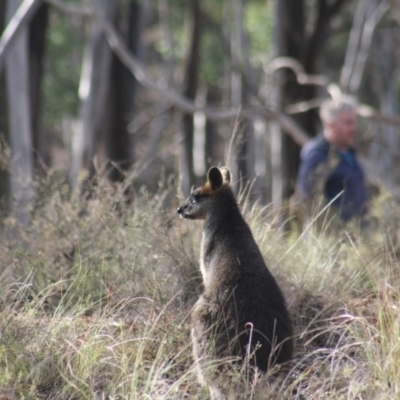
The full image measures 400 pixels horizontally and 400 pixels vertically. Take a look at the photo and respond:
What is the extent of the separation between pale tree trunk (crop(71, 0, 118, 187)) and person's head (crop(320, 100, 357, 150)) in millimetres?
10599

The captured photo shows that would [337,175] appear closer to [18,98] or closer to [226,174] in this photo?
[226,174]

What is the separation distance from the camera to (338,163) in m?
9.98

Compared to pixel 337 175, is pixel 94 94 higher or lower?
higher

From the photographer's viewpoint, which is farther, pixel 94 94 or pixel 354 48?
pixel 354 48

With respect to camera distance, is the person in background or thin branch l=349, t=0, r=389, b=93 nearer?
the person in background

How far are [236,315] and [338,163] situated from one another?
15.9 feet

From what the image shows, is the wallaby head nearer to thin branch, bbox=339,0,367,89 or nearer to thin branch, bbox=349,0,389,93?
thin branch, bbox=339,0,367,89

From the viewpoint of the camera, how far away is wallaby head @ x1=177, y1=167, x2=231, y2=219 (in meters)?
6.35

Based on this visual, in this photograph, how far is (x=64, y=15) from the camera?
106 ft

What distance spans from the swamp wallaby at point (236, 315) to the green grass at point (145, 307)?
0.52ft

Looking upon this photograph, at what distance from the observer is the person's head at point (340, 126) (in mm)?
10203

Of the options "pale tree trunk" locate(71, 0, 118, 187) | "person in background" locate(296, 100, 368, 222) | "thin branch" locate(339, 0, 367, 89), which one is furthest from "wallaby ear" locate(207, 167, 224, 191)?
"thin branch" locate(339, 0, 367, 89)

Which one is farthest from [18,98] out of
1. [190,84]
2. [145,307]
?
[190,84]

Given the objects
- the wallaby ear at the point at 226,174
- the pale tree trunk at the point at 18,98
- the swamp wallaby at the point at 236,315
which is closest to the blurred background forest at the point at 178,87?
the pale tree trunk at the point at 18,98
